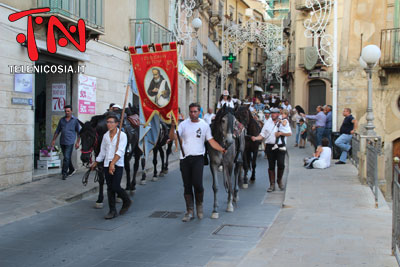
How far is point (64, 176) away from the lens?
1136 cm

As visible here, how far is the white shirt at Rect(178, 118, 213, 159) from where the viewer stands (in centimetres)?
750

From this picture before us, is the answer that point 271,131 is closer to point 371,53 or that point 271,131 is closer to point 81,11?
point 371,53

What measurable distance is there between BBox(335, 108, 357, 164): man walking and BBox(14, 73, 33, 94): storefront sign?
29.6 feet

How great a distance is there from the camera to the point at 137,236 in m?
6.61

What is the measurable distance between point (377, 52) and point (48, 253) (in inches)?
357

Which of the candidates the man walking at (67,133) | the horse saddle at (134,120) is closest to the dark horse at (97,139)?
the horse saddle at (134,120)

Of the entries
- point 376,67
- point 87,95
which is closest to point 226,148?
point 87,95

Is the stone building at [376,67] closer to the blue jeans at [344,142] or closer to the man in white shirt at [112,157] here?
the blue jeans at [344,142]

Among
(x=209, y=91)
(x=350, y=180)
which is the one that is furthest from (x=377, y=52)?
(x=209, y=91)

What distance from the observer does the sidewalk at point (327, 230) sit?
5.23 metres

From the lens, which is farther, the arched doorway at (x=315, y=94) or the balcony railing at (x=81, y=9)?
the arched doorway at (x=315, y=94)

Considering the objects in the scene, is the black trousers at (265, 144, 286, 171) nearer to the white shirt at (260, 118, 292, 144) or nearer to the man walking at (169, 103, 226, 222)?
the white shirt at (260, 118, 292, 144)

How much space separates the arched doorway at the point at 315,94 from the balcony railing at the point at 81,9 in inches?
915

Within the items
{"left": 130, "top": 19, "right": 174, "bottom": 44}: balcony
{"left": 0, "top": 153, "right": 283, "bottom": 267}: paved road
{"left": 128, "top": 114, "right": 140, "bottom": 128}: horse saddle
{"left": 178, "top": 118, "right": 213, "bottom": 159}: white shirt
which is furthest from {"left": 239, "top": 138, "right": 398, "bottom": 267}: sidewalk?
{"left": 130, "top": 19, "right": 174, "bottom": 44}: balcony
